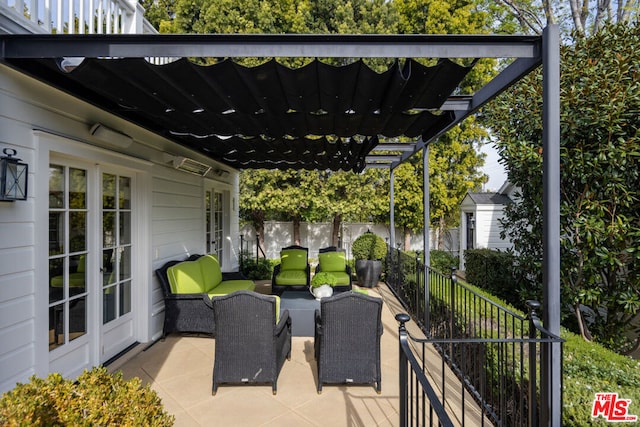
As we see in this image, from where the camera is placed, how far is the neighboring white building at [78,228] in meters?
2.30

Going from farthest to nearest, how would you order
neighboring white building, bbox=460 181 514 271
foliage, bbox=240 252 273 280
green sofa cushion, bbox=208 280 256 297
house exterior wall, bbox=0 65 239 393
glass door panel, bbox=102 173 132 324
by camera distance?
neighboring white building, bbox=460 181 514 271, foliage, bbox=240 252 273 280, green sofa cushion, bbox=208 280 256 297, glass door panel, bbox=102 173 132 324, house exterior wall, bbox=0 65 239 393

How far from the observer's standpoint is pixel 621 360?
2.58 m

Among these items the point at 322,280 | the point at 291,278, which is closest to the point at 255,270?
the point at 291,278

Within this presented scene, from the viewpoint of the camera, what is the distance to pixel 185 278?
421cm

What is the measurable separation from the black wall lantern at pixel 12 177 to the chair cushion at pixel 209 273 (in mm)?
2566

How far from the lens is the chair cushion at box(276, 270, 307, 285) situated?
5.98 meters

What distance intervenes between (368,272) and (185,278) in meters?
3.90

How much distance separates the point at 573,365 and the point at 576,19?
10023 mm

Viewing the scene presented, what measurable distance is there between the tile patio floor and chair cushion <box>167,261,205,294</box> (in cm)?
71

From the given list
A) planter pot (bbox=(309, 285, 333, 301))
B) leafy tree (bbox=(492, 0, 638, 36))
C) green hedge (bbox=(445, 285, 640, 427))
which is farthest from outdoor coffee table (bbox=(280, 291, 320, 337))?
leafy tree (bbox=(492, 0, 638, 36))

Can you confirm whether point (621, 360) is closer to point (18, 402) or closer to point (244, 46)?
point (244, 46)

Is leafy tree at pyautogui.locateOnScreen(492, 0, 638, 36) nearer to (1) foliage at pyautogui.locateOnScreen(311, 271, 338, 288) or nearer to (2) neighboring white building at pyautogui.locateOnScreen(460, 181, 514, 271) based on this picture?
(2) neighboring white building at pyautogui.locateOnScreen(460, 181, 514, 271)

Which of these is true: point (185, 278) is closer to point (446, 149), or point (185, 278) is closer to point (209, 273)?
point (209, 273)

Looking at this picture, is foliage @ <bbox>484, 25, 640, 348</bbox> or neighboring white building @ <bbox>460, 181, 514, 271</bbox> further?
neighboring white building @ <bbox>460, 181, 514, 271</bbox>
